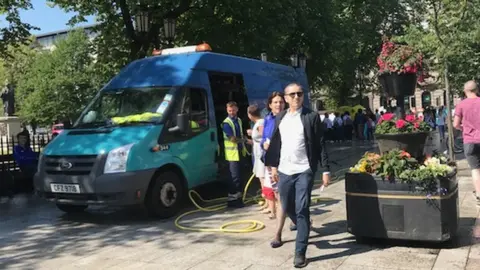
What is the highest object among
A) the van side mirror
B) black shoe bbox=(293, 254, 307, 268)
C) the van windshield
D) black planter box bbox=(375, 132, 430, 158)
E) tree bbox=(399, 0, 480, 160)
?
tree bbox=(399, 0, 480, 160)

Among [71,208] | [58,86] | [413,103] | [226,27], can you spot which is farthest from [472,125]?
[413,103]

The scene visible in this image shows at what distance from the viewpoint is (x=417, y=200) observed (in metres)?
5.71

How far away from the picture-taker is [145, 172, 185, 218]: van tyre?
8141 mm

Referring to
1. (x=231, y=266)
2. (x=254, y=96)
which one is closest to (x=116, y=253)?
(x=231, y=266)

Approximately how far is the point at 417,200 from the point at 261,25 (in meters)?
12.0

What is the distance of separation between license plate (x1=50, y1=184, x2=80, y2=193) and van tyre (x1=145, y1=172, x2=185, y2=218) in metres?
1.06

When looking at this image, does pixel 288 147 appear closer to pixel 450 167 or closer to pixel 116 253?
pixel 450 167

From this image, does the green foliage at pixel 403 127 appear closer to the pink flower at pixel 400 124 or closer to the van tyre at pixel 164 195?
the pink flower at pixel 400 124

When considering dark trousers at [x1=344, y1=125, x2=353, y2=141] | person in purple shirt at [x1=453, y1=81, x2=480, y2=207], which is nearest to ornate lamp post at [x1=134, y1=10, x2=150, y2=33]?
person in purple shirt at [x1=453, y1=81, x2=480, y2=207]

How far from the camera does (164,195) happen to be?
8.36 meters

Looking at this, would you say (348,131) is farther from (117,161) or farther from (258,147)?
(117,161)

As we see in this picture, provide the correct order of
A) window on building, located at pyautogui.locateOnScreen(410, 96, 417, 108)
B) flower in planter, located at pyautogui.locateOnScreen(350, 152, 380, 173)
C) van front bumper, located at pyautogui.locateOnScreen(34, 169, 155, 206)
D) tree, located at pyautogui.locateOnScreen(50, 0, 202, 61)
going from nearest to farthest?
1. flower in planter, located at pyautogui.locateOnScreen(350, 152, 380, 173)
2. van front bumper, located at pyautogui.locateOnScreen(34, 169, 155, 206)
3. tree, located at pyautogui.locateOnScreen(50, 0, 202, 61)
4. window on building, located at pyautogui.locateOnScreen(410, 96, 417, 108)

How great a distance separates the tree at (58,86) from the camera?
55625mm

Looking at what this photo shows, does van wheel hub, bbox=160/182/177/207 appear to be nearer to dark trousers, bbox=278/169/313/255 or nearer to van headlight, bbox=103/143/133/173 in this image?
van headlight, bbox=103/143/133/173
